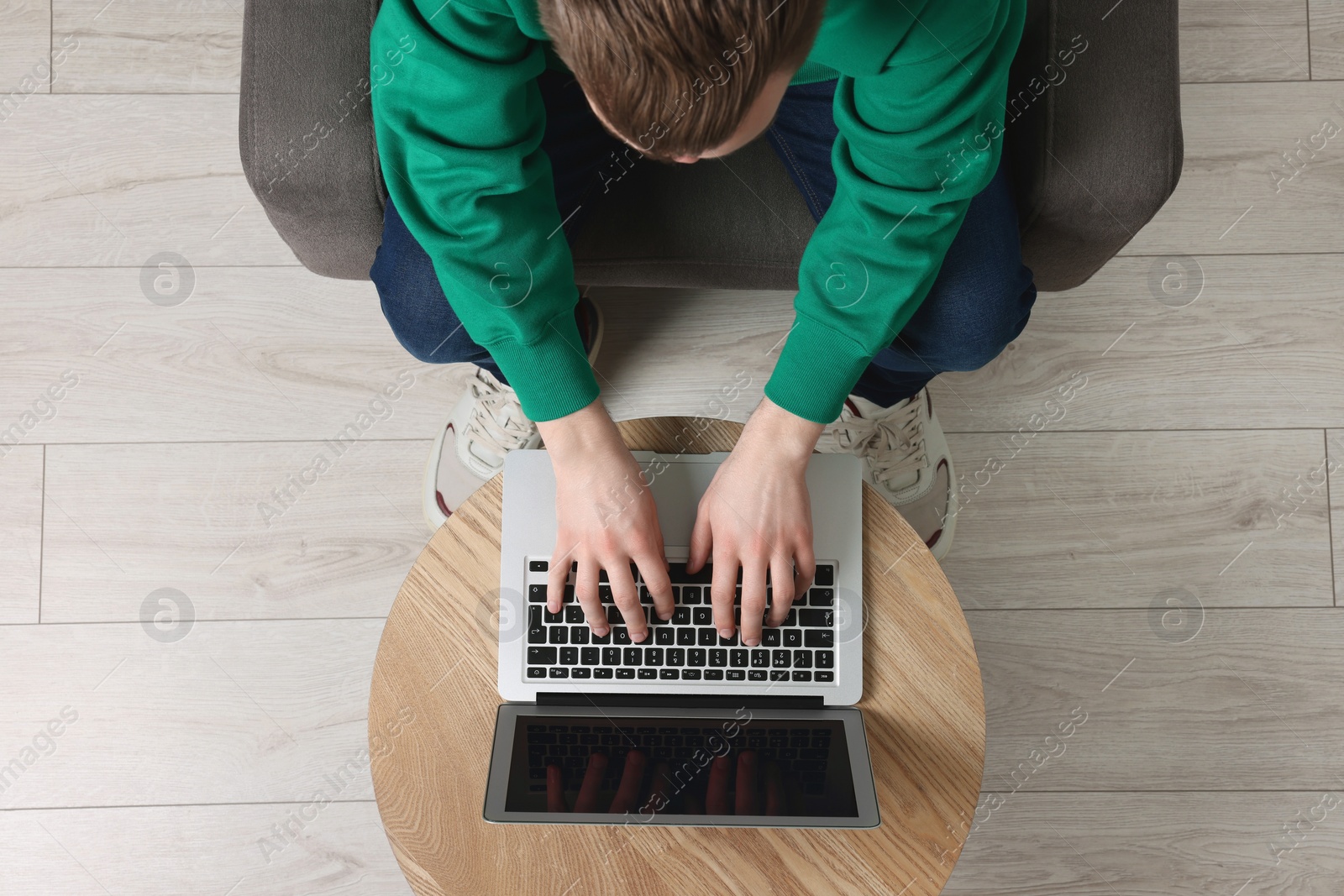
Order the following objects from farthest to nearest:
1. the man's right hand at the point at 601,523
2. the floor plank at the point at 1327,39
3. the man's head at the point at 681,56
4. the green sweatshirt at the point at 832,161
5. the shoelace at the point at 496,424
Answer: the floor plank at the point at 1327,39, the shoelace at the point at 496,424, the man's right hand at the point at 601,523, the green sweatshirt at the point at 832,161, the man's head at the point at 681,56

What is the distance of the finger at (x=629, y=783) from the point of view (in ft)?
2.46

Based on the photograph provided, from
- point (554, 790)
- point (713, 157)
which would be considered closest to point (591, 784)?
point (554, 790)

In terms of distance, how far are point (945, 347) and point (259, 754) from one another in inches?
41.8

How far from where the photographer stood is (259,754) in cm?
124

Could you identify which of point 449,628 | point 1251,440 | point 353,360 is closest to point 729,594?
point 449,628

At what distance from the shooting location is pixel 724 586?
2.71 ft

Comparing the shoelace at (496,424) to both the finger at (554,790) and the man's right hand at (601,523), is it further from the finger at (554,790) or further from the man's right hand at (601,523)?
the finger at (554,790)

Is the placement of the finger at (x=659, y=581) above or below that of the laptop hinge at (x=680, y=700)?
above

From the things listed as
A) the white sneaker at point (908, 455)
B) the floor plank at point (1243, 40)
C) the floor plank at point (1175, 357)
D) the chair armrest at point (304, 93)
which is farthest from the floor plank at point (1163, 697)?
the chair armrest at point (304, 93)

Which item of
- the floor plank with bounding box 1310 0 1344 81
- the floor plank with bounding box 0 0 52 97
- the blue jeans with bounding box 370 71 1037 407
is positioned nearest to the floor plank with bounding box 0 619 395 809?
the blue jeans with bounding box 370 71 1037 407

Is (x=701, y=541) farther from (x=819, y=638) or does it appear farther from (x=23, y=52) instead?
(x=23, y=52)

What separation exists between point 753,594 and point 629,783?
0.65 feet

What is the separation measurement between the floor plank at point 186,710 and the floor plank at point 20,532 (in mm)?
41

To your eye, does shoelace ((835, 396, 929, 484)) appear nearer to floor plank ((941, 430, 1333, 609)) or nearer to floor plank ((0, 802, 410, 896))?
floor plank ((941, 430, 1333, 609))
